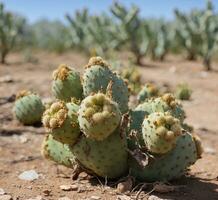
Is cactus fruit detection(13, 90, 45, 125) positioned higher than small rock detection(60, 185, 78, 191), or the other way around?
cactus fruit detection(13, 90, 45, 125)

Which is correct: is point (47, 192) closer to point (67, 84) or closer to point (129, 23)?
point (67, 84)

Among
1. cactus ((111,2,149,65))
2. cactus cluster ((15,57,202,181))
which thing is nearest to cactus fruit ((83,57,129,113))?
cactus cluster ((15,57,202,181))

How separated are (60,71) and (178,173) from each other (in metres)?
1.09

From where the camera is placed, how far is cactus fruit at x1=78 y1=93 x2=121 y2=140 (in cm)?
288

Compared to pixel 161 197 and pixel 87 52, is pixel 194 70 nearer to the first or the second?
pixel 87 52

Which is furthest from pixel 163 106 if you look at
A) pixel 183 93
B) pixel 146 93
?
pixel 183 93

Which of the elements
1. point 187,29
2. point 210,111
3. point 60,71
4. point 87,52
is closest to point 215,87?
point 210,111

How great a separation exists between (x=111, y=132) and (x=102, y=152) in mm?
187

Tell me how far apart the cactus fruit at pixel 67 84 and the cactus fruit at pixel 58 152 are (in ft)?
1.07

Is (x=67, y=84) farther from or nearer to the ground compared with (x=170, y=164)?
farther from the ground

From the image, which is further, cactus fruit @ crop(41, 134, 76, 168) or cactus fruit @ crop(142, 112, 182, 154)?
cactus fruit @ crop(41, 134, 76, 168)

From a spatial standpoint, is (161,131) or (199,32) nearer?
(161,131)

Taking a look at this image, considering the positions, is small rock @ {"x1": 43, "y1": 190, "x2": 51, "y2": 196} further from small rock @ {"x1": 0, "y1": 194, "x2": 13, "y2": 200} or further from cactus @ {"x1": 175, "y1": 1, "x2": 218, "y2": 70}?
cactus @ {"x1": 175, "y1": 1, "x2": 218, "y2": 70}

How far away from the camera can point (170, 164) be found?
10.6 ft
